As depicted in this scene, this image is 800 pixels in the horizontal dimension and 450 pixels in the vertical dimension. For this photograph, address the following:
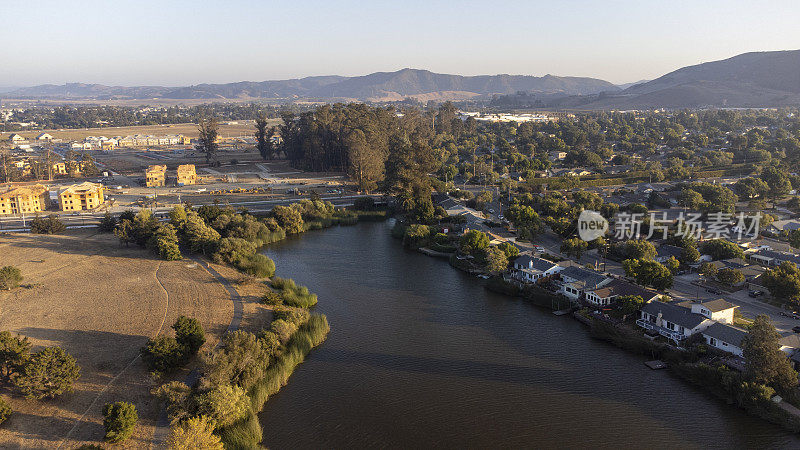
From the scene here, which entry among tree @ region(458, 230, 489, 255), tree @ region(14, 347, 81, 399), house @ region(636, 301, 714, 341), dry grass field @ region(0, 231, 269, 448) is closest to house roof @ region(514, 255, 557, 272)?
tree @ region(458, 230, 489, 255)

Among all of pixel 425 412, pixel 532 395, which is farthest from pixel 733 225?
pixel 425 412

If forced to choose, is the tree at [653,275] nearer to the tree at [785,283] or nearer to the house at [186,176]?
the tree at [785,283]

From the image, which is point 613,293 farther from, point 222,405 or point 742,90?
point 742,90

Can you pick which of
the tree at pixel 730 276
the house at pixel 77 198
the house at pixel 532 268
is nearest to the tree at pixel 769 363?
the tree at pixel 730 276

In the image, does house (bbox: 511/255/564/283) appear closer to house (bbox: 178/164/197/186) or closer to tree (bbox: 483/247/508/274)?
tree (bbox: 483/247/508/274)

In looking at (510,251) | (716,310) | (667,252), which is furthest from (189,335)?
(667,252)
